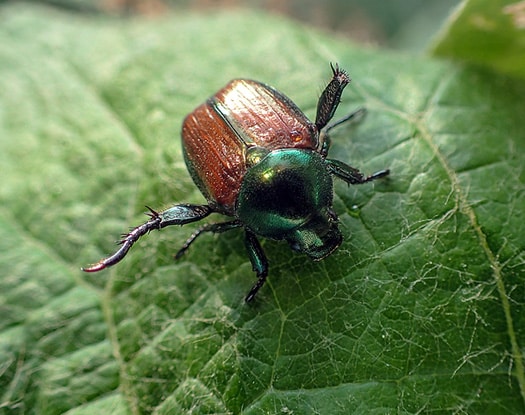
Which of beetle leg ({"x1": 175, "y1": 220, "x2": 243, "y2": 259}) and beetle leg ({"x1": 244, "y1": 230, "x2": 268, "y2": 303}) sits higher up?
beetle leg ({"x1": 175, "y1": 220, "x2": 243, "y2": 259})

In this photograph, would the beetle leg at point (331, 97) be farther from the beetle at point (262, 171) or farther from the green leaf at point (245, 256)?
the green leaf at point (245, 256)

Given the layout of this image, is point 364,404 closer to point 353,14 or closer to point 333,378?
point 333,378

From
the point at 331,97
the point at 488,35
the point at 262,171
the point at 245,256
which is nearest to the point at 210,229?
the point at 245,256

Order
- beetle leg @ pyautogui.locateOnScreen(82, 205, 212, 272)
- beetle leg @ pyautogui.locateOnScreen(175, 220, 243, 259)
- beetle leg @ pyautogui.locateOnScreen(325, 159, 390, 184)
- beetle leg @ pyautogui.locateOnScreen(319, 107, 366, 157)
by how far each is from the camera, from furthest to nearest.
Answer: beetle leg @ pyautogui.locateOnScreen(319, 107, 366, 157) → beetle leg @ pyautogui.locateOnScreen(175, 220, 243, 259) → beetle leg @ pyautogui.locateOnScreen(325, 159, 390, 184) → beetle leg @ pyautogui.locateOnScreen(82, 205, 212, 272)

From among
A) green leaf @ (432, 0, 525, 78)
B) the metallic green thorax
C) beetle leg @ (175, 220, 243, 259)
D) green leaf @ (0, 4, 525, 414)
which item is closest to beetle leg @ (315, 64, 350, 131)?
Answer: green leaf @ (0, 4, 525, 414)

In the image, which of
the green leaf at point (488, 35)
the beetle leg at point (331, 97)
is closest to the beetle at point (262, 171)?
the beetle leg at point (331, 97)

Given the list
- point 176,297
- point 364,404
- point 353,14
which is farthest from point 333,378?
point 353,14

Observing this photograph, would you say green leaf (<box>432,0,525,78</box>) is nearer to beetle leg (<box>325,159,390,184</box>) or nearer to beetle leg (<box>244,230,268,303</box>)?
beetle leg (<box>325,159,390,184</box>)

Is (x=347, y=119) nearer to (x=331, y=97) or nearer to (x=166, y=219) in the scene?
(x=331, y=97)
